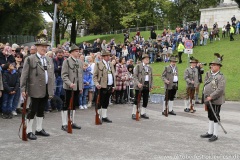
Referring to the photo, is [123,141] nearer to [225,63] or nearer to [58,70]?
[58,70]

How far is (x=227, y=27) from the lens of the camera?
37531 mm

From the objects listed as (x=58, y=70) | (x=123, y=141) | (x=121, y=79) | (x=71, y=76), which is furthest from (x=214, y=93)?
(x=121, y=79)

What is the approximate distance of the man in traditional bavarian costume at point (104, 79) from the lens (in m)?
10.5

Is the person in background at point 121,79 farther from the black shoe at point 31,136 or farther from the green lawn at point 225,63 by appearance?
the black shoe at point 31,136

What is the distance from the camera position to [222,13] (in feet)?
149

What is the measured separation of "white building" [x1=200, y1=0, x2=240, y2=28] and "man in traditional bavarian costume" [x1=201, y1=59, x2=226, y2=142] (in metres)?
37.4

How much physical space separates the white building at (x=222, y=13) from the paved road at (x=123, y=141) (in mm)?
35505

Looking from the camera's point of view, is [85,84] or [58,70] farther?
[85,84]

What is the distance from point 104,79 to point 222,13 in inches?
1515

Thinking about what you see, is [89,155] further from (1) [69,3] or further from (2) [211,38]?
(2) [211,38]

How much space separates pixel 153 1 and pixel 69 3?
140 feet

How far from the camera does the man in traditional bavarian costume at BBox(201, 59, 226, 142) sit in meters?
8.88

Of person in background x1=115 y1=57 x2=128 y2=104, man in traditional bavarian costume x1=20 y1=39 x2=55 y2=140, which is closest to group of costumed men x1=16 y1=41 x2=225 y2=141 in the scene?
man in traditional bavarian costume x1=20 y1=39 x2=55 y2=140

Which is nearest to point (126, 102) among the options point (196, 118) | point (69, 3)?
point (196, 118)
